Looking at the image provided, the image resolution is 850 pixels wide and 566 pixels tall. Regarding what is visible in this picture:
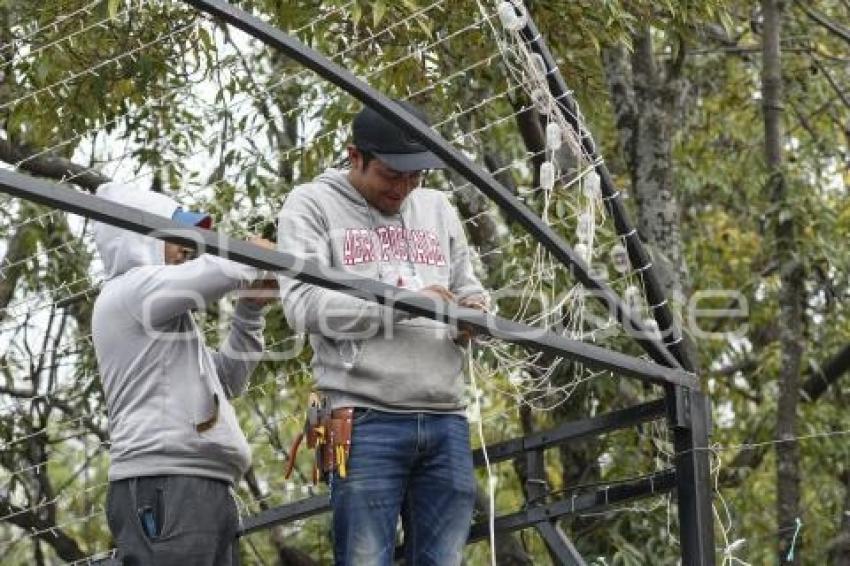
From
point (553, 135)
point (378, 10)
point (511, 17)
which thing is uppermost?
point (378, 10)

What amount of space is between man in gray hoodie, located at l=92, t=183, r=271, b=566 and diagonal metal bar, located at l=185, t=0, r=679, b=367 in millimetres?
390

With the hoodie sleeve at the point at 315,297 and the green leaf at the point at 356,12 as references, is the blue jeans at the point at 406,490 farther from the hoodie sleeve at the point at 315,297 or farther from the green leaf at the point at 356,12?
the green leaf at the point at 356,12

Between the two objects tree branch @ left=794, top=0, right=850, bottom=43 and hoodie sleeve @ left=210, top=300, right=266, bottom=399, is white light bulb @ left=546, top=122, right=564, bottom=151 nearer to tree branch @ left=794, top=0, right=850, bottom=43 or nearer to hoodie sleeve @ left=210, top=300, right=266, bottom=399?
hoodie sleeve @ left=210, top=300, right=266, bottom=399

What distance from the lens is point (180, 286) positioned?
4258 mm

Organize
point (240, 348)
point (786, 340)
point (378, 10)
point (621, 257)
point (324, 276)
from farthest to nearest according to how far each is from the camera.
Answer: point (786, 340), point (378, 10), point (621, 257), point (240, 348), point (324, 276)

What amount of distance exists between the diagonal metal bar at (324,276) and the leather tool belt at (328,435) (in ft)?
1.05

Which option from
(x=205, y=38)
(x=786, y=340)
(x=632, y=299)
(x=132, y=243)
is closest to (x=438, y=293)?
(x=132, y=243)

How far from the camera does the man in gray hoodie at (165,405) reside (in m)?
4.26

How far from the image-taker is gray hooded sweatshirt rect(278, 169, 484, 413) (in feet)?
14.1

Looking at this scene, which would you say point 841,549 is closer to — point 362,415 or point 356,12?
point 356,12

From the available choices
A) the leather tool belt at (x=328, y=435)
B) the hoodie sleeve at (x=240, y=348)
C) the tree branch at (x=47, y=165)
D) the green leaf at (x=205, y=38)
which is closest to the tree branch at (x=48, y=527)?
the tree branch at (x=47, y=165)

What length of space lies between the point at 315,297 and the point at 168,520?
1.88 feet

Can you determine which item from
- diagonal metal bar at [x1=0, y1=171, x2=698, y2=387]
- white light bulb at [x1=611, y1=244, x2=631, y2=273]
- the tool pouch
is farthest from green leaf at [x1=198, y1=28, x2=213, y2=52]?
the tool pouch

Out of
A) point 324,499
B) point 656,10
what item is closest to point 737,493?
point 656,10
